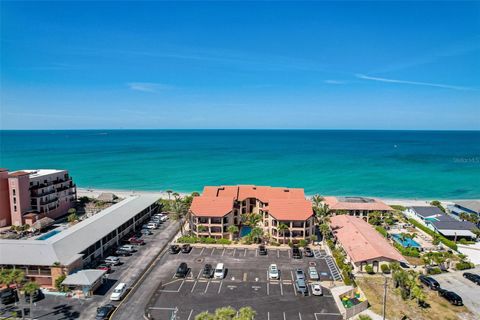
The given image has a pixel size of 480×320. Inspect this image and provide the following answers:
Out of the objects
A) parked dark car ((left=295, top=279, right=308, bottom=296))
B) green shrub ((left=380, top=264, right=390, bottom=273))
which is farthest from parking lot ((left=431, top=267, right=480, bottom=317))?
parked dark car ((left=295, top=279, right=308, bottom=296))

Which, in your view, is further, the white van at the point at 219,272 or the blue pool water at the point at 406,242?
the blue pool water at the point at 406,242

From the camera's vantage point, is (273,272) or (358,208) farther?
(358,208)

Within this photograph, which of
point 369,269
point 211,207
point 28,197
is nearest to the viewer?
point 369,269

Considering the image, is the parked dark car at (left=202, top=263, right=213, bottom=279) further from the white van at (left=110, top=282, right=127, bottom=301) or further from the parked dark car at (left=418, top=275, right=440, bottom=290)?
the parked dark car at (left=418, top=275, right=440, bottom=290)

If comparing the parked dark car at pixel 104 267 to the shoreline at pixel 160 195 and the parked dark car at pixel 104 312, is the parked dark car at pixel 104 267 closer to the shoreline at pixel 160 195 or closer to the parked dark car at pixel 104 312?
the parked dark car at pixel 104 312

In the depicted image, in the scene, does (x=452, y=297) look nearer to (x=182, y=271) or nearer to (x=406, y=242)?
(x=406, y=242)

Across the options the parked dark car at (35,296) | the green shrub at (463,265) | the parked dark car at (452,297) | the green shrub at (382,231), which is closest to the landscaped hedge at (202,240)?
the parked dark car at (35,296)

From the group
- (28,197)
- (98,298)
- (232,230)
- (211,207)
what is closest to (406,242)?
(232,230)
